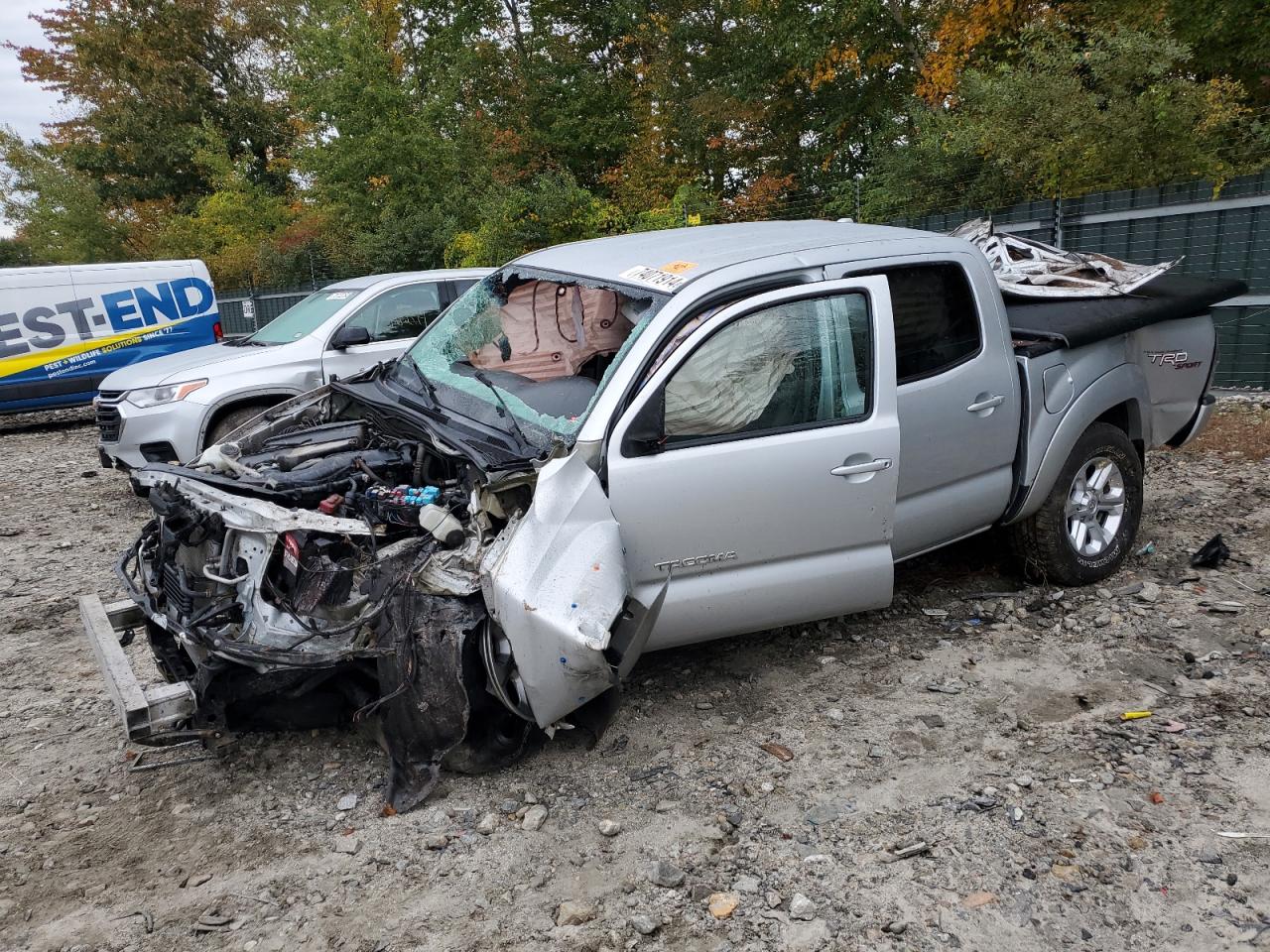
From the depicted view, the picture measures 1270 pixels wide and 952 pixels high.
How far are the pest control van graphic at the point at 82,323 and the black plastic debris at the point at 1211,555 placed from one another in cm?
1094

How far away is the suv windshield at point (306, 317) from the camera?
313 inches

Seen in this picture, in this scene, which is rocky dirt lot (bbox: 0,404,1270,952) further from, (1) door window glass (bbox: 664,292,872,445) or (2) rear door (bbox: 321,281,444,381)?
(2) rear door (bbox: 321,281,444,381)

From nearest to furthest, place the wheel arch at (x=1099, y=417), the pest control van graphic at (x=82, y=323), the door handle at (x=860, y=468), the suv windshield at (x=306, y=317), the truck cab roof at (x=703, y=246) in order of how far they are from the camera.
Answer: the door handle at (x=860, y=468) → the truck cab roof at (x=703, y=246) → the wheel arch at (x=1099, y=417) → the suv windshield at (x=306, y=317) → the pest control van graphic at (x=82, y=323)

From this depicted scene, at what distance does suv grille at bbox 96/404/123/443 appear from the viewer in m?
7.47

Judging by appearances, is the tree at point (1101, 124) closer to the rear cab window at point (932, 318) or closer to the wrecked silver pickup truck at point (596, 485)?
the wrecked silver pickup truck at point (596, 485)

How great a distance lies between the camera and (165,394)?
7.27 m

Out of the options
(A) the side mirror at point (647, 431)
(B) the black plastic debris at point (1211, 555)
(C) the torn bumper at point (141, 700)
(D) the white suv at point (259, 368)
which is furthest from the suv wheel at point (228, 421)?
(B) the black plastic debris at point (1211, 555)

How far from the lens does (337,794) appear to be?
3500 millimetres

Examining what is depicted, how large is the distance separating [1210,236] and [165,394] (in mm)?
9199

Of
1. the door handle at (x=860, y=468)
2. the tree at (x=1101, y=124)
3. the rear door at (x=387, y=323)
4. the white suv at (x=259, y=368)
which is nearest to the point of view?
the door handle at (x=860, y=468)

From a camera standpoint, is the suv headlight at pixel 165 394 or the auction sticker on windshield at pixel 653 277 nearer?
the auction sticker on windshield at pixel 653 277

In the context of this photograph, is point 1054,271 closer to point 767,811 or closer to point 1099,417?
point 1099,417

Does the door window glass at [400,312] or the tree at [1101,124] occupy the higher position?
the tree at [1101,124]

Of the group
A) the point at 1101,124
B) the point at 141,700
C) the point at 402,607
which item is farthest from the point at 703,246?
the point at 1101,124
